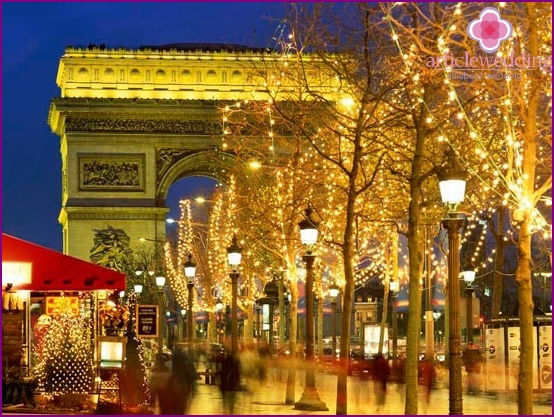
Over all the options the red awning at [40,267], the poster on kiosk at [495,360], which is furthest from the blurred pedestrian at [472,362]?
the red awning at [40,267]

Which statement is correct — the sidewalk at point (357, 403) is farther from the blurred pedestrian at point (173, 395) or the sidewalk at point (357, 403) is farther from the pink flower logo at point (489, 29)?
the pink flower logo at point (489, 29)

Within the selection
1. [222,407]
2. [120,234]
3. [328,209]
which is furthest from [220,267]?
[222,407]

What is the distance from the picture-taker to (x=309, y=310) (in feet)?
84.8

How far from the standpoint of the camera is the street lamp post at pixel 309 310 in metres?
23.3

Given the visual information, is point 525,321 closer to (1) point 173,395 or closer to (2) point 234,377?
(1) point 173,395

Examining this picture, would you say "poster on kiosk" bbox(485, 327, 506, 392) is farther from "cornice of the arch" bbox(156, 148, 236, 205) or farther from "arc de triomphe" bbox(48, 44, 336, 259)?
"cornice of the arch" bbox(156, 148, 236, 205)

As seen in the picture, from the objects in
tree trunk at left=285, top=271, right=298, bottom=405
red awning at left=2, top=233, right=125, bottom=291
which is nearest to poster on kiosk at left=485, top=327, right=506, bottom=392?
tree trunk at left=285, top=271, right=298, bottom=405

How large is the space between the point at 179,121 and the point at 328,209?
37.5 meters

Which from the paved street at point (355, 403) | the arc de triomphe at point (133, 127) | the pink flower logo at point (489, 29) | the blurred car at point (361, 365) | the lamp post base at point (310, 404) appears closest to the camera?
the pink flower logo at point (489, 29)

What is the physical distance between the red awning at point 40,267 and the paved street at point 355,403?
5428 millimetres

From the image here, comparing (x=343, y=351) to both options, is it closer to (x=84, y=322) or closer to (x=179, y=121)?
(x=84, y=322)

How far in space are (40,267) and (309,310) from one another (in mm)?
7703

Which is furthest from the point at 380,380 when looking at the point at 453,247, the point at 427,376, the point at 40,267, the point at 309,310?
the point at 453,247

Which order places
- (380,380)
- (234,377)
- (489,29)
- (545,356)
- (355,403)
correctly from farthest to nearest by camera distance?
(234,377)
(380,380)
(355,403)
(545,356)
(489,29)
